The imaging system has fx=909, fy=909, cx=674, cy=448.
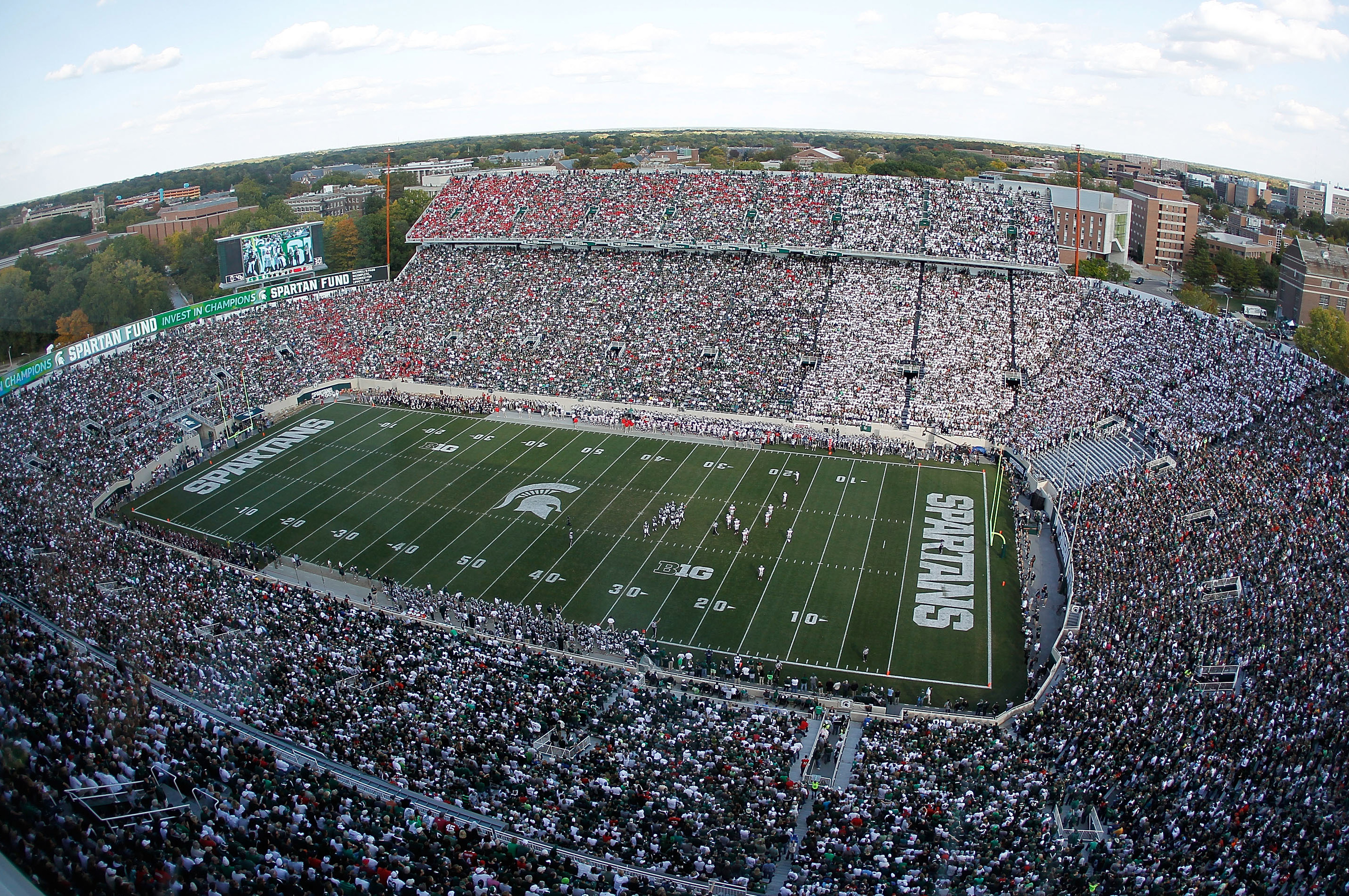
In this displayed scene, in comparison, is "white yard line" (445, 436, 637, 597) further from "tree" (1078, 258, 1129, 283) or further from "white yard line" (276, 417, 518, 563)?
"tree" (1078, 258, 1129, 283)

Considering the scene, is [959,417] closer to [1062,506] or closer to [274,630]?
[1062,506]

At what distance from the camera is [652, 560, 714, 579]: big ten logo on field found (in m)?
27.5

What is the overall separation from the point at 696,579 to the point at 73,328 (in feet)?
103

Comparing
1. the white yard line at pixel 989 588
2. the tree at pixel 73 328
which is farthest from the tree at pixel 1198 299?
the tree at pixel 73 328

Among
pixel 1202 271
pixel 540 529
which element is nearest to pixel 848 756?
pixel 540 529

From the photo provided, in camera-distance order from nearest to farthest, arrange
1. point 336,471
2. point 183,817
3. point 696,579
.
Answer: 1. point 183,817
2. point 696,579
3. point 336,471

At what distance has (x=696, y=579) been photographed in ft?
89.7

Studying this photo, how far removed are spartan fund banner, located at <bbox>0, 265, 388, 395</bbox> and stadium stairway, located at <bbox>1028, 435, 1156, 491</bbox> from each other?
38717mm

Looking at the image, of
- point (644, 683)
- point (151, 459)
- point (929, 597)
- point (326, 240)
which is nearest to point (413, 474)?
point (151, 459)

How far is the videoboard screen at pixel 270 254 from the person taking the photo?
47438mm

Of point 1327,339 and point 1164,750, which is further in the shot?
point 1327,339

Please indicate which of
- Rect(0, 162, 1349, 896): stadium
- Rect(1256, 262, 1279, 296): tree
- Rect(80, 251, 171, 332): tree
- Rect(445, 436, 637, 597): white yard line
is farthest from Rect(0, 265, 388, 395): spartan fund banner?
Rect(1256, 262, 1279, 296): tree

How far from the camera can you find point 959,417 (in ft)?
125

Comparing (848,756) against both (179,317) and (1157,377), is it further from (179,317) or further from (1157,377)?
(179,317)
